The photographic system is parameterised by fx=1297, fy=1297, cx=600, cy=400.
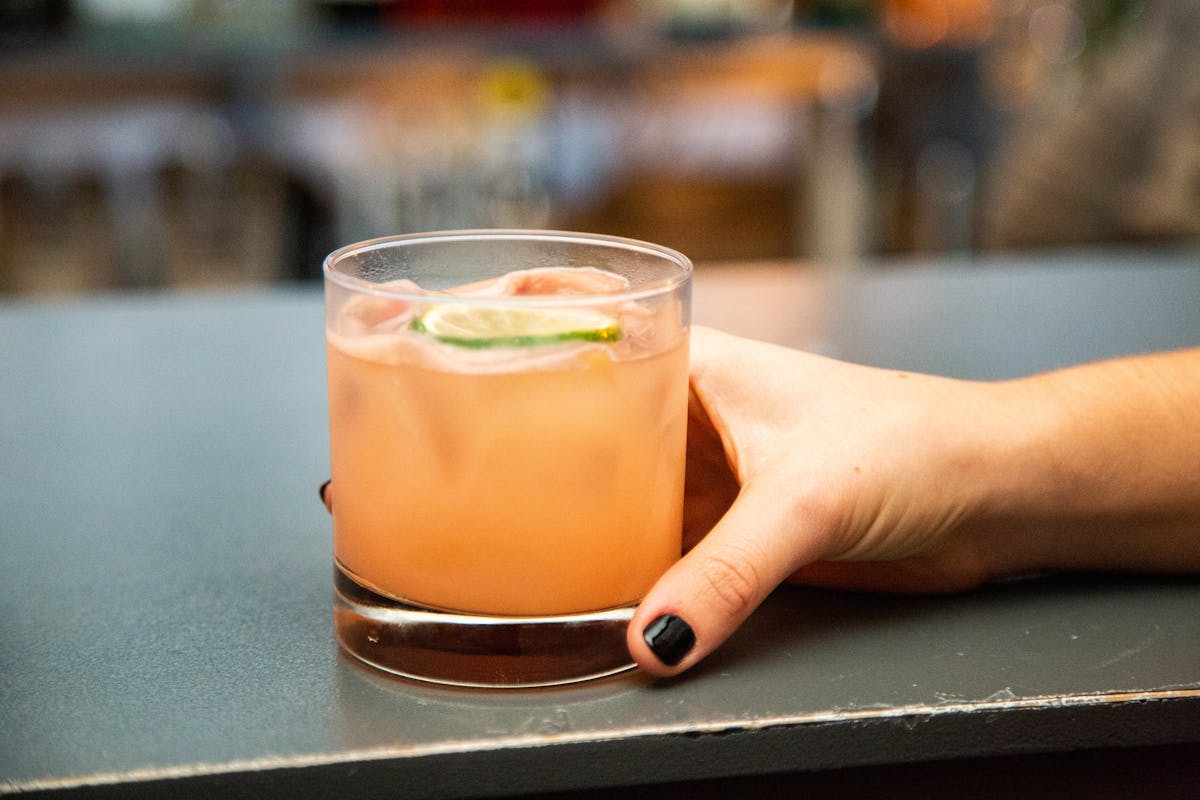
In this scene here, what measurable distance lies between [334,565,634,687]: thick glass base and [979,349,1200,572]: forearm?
0.66ft

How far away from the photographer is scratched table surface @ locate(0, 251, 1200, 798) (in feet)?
1.57

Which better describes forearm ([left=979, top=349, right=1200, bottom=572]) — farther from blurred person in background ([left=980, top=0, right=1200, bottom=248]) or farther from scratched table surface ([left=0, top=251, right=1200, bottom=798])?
blurred person in background ([left=980, top=0, right=1200, bottom=248])

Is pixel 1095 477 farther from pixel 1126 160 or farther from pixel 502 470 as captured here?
pixel 1126 160

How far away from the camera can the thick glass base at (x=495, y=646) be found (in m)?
0.52

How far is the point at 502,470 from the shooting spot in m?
0.51

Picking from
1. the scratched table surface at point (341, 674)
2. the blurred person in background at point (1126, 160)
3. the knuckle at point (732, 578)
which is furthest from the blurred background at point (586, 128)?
the knuckle at point (732, 578)

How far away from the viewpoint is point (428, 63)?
2.68 m

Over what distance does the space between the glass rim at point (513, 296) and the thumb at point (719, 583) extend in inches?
4.0

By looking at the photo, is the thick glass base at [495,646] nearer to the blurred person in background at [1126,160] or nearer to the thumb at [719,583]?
the thumb at [719,583]

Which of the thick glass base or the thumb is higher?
the thumb

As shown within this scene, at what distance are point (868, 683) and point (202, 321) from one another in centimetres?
89

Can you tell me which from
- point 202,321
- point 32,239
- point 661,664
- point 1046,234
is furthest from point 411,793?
point 32,239

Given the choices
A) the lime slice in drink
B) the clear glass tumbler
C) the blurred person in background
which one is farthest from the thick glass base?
the blurred person in background

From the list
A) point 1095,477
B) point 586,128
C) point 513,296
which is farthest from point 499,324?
point 586,128
